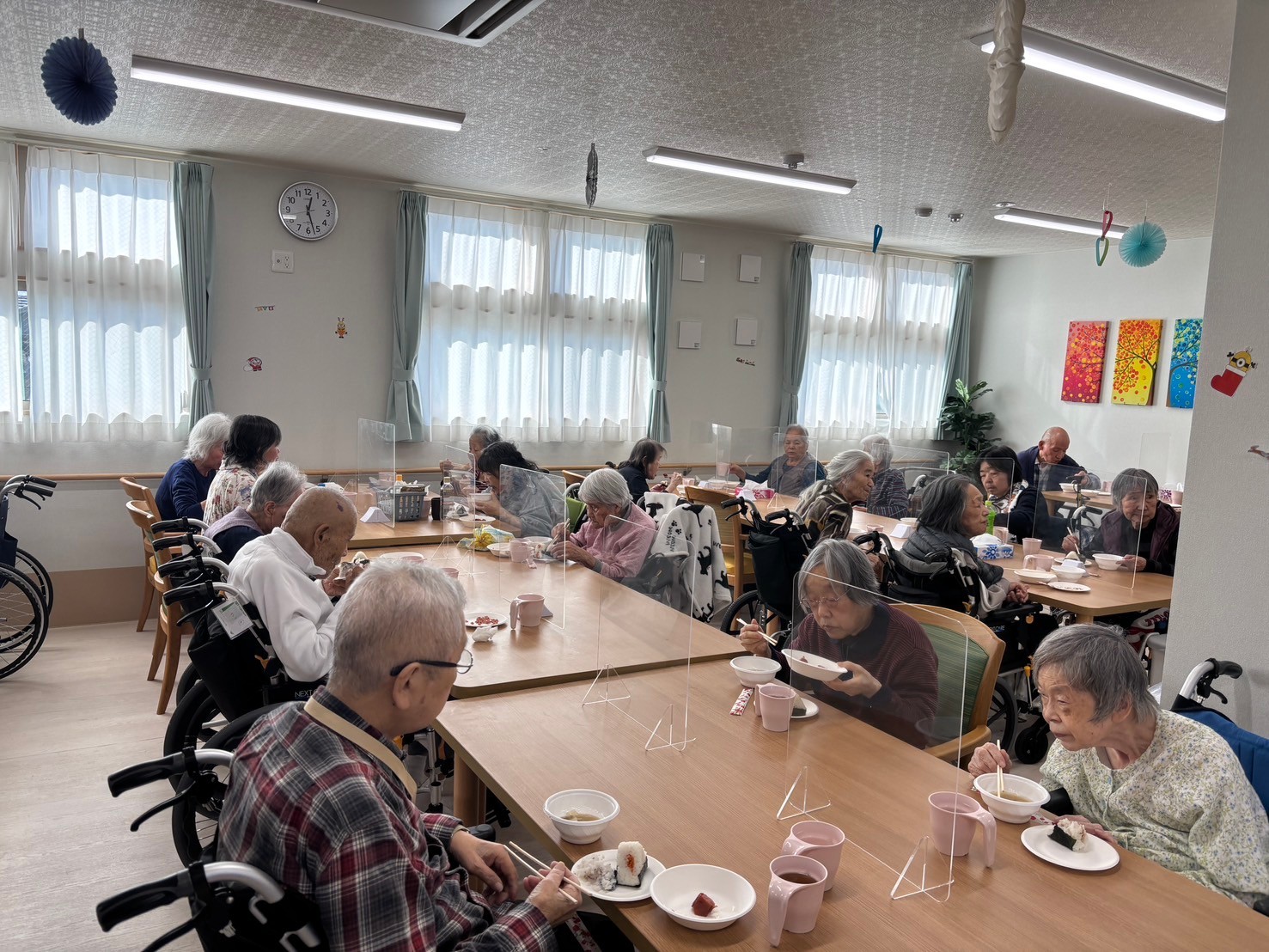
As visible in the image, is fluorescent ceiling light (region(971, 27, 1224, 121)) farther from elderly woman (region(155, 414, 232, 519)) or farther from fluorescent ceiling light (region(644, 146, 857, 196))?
elderly woman (region(155, 414, 232, 519))

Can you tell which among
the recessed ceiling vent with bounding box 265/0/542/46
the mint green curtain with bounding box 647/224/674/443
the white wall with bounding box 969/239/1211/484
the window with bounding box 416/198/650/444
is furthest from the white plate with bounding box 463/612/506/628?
the white wall with bounding box 969/239/1211/484

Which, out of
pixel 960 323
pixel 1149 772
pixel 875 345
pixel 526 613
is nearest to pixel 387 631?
pixel 1149 772

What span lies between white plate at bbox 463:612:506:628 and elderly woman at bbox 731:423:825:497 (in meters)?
4.07

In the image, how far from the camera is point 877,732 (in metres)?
1.86

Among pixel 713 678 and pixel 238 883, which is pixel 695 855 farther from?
pixel 713 678

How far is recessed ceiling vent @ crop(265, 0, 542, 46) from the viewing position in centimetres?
326

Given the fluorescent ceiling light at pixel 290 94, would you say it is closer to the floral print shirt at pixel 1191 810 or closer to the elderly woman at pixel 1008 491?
the elderly woman at pixel 1008 491

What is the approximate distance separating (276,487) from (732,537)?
3.36 metres

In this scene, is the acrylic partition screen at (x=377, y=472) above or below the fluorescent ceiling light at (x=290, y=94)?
below

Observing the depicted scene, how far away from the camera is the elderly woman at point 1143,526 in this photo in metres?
4.59

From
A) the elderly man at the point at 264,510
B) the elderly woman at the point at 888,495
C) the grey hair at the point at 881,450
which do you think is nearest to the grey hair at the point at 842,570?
the elderly man at the point at 264,510

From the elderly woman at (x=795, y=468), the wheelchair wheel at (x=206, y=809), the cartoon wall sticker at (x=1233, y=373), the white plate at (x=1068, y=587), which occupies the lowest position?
the wheelchair wheel at (x=206, y=809)

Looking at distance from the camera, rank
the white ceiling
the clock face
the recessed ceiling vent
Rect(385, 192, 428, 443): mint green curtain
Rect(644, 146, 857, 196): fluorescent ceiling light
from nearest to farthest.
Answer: the recessed ceiling vent → the white ceiling → Rect(644, 146, 857, 196): fluorescent ceiling light → the clock face → Rect(385, 192, 428, 443): mint green curtain

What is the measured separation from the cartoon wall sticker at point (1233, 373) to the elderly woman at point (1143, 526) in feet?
6.91
